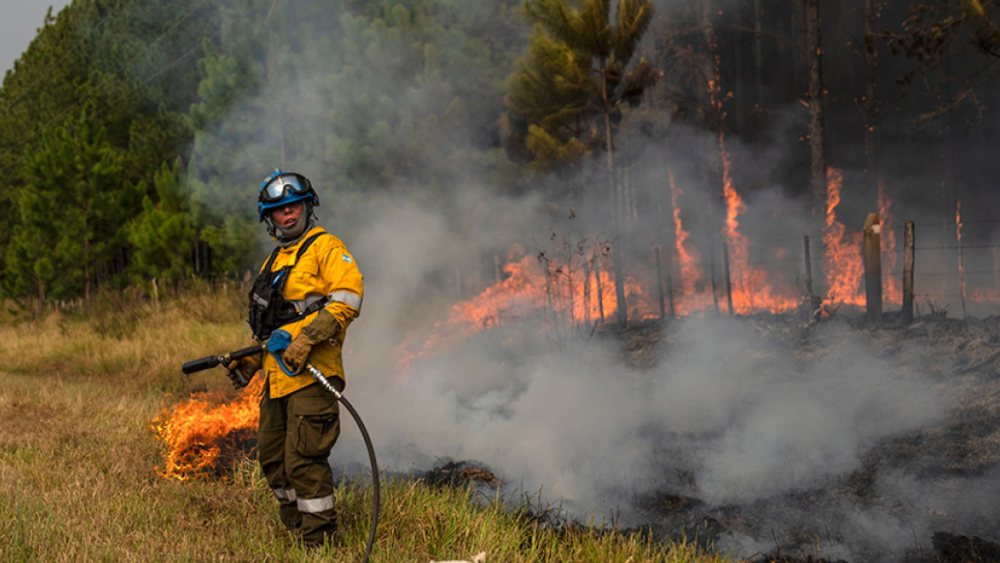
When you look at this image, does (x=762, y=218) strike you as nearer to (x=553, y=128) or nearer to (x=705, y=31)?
(x=705, y=31)

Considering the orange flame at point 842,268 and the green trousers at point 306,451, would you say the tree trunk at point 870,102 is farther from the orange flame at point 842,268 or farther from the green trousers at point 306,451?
the green trousers at point 306,451

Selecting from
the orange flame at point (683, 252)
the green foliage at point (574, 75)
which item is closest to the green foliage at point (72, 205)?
the green foliage at point (574, 75)

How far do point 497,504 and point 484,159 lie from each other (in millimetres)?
9557

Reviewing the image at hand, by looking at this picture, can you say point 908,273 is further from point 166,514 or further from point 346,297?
point 166,514

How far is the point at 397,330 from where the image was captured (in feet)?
42.4

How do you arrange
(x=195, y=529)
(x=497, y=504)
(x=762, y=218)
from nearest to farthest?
(x=195, y=529) < (x=497, y=504) < (x=762, y=218)

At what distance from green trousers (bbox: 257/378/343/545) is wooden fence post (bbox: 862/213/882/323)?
24.1 feet

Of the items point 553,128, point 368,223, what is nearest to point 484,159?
point 553,128

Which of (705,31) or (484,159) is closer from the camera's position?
(484,159)

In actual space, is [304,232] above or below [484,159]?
below

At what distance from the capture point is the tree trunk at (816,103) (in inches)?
458

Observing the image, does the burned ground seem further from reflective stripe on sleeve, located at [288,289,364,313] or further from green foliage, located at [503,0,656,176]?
green foliage, located at [503,0,656,176]

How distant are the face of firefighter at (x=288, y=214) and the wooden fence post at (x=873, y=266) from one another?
736 centimetres

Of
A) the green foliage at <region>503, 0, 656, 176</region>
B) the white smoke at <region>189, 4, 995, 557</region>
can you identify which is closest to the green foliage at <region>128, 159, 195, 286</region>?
the white smoke at <region>189, 4, 995, 557</region>
